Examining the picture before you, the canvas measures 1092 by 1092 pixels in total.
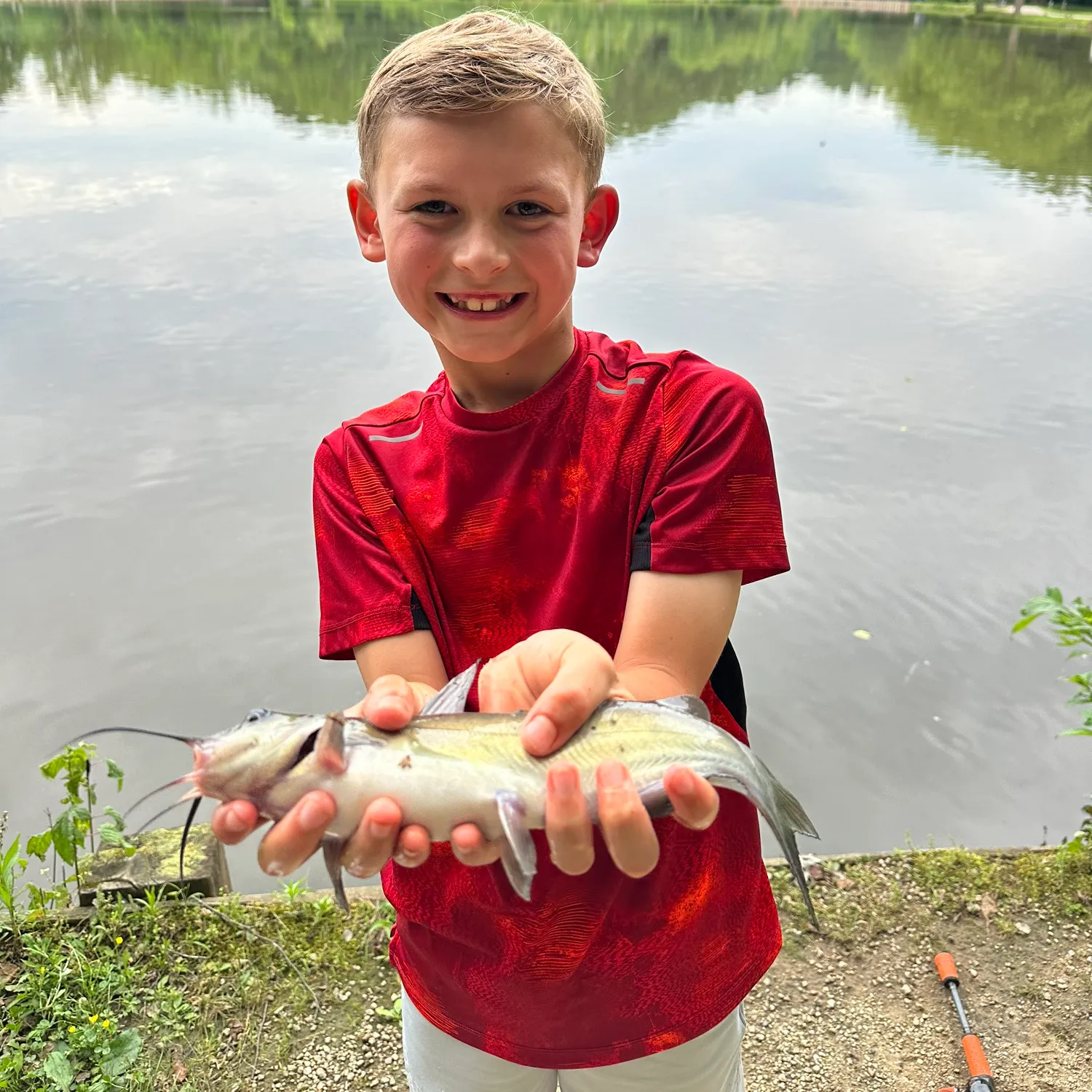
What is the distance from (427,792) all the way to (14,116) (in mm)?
18417

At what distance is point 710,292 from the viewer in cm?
959

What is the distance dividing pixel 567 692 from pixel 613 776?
5.4 inches

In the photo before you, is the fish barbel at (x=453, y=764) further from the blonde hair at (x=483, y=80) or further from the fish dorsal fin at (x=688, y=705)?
the blonde hair at (x=483, y=80)

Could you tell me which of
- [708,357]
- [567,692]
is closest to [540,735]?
[567,692]

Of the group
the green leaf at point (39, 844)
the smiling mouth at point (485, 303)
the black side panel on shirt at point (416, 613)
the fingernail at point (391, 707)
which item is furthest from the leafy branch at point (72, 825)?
the smiling mouth at point (485, 303)

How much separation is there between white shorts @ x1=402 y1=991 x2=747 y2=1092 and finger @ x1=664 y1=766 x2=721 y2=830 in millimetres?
691

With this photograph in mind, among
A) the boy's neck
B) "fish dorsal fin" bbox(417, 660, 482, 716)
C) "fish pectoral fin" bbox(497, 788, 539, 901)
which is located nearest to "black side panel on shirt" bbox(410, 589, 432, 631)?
"fish dorsal fin" bbox(417, 660, 482, 716)

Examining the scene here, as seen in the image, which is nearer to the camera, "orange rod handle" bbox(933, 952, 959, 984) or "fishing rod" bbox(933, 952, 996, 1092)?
"fishing rod" bbox(933, 952, 996, 1092)

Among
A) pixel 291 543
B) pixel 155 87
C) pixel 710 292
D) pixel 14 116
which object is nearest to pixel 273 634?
pixel 291 543

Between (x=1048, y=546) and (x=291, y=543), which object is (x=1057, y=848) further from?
(x=291, y=543)

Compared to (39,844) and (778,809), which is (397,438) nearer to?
(778,809)

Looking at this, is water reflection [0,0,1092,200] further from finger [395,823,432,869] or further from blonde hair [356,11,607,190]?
finger [395,823,432,869]

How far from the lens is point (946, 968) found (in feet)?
9.77

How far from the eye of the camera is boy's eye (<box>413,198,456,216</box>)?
1702 millimetres
